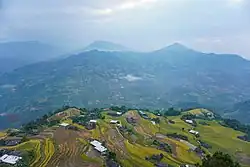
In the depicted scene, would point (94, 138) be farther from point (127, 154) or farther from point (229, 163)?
point (229, 163)

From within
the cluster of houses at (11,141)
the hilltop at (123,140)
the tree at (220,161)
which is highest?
the tree at (220,161)

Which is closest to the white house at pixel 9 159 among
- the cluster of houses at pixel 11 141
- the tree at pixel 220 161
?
the cluster of houses at pixel 11 141

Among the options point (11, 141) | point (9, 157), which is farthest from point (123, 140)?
point (9, 157)

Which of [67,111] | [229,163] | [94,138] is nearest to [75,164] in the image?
[94,138]

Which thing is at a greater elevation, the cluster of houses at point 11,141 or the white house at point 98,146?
the cluster of houses at point 11,141

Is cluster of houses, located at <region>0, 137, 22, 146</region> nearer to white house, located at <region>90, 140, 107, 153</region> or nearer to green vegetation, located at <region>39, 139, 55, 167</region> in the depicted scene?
green vegetation, located at <region>39, 139, 55, 167</region>

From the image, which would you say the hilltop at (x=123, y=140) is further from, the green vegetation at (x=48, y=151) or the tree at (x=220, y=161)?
the tree at (x=220, y=161)

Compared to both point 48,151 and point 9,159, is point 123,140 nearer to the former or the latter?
point 48,151

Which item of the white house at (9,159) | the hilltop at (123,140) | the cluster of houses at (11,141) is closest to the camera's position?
the white house at (9,159)

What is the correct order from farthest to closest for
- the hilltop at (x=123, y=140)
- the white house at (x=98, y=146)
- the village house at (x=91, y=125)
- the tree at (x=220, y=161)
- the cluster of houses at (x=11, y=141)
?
1. the village house at (x=91, y=125)
2. the cluster of houses at (x=11, y=141)
3. the white house at (x=98, y=146)
4. the hilltop at (x=123, y=140)
5. the tree at (x=220, y=161)
